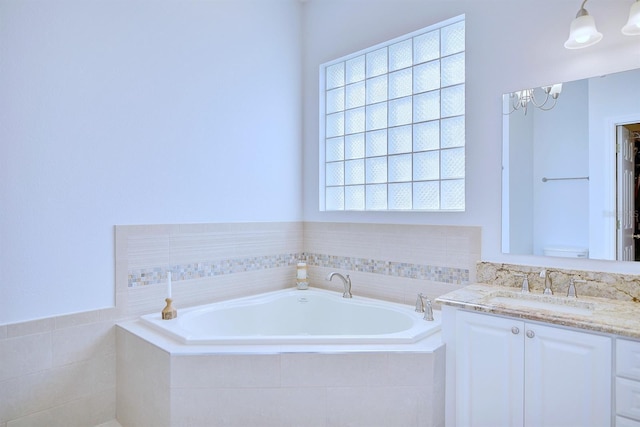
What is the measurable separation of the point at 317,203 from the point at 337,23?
152cm

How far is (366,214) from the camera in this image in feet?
9.95

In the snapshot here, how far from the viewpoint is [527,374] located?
5.56 ft

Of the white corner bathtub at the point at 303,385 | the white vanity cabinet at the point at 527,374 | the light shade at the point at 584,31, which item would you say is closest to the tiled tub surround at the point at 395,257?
the white vanity cabinet at the point at 527,374

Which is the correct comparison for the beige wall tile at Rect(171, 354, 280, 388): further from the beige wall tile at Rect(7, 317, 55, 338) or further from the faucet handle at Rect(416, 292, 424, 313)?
the faucet handle at Rect(416, 292, 424, 313)

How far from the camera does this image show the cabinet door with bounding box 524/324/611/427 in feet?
4.97

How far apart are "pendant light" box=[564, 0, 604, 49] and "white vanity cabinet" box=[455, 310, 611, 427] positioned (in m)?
1.34

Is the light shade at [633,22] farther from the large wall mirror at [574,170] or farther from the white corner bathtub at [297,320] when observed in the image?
the white corner bathtub at [297,320]

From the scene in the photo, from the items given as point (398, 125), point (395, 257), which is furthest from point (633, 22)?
point (395, 257)

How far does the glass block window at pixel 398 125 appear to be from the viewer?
8.66ft

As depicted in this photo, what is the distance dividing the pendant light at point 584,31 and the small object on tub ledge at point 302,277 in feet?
7.69

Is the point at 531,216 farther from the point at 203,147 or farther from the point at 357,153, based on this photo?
the point at 203,147

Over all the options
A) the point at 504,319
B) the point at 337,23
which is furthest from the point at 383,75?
the point at 504,319

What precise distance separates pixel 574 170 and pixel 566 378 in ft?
3.48

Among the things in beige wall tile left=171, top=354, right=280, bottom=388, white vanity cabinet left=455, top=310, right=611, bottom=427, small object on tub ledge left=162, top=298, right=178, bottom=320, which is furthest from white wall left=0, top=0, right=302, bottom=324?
white vanity cabinet left=455, top=310, right=611, bottom=427
